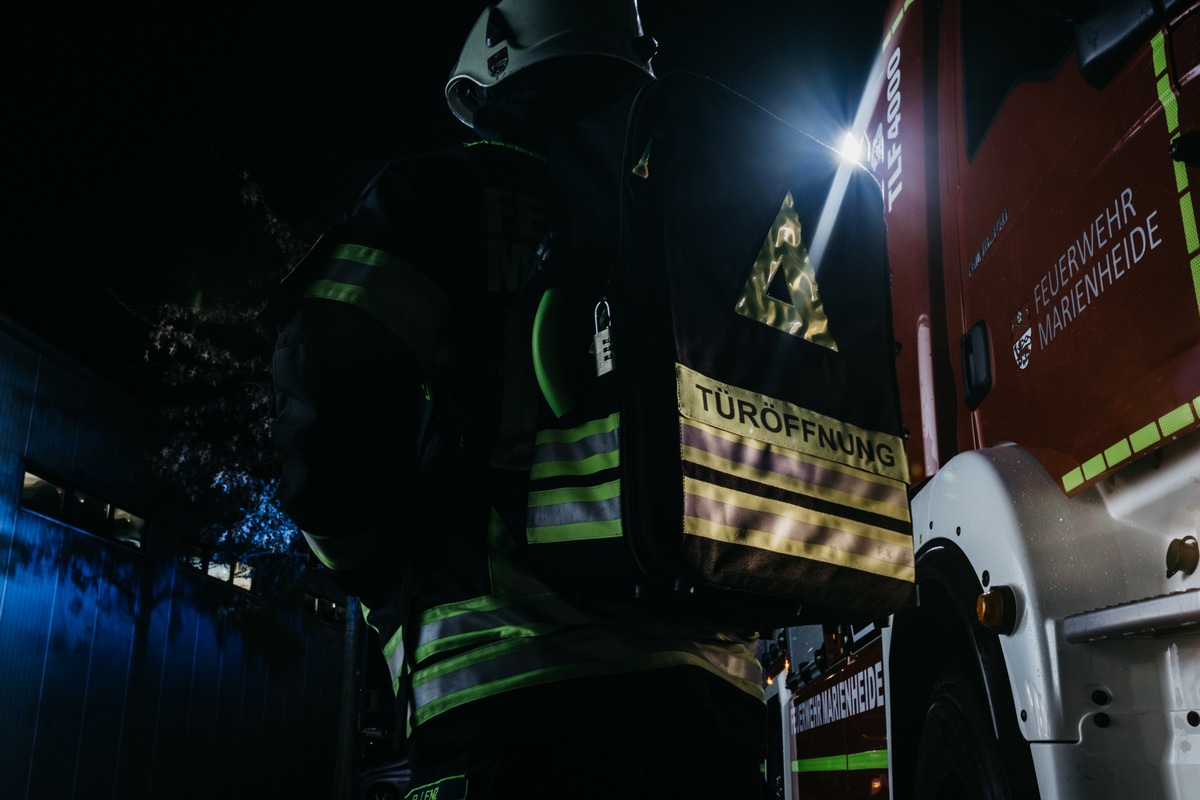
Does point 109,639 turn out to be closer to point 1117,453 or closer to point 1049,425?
point 1049,425

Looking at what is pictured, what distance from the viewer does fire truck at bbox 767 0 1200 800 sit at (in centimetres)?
169

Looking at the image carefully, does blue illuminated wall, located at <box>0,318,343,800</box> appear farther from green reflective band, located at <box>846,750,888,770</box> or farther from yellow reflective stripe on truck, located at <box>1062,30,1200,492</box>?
yellow reflective stripe on truck, located at <box>1062,30,1200,492</box>

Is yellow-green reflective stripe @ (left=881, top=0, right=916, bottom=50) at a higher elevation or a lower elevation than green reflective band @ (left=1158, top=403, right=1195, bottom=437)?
higher

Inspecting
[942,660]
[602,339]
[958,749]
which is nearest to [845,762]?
[942,660]

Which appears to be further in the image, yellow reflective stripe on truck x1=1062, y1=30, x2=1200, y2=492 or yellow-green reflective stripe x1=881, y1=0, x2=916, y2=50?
yellow-green reflective stripe x1=881, y1=0, x2=916, y2=50

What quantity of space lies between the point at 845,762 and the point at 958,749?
33.2 inches

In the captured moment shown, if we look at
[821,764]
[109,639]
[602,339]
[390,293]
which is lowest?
[821,764]

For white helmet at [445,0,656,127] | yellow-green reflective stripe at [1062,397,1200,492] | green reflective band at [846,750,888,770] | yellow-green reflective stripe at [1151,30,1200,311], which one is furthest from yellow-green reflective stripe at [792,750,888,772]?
white helmet at [445,0,656,127]

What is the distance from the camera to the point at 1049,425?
86.6 inches

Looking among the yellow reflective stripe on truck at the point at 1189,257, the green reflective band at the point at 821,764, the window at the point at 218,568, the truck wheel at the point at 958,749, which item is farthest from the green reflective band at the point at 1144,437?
the window at the point at 218,568

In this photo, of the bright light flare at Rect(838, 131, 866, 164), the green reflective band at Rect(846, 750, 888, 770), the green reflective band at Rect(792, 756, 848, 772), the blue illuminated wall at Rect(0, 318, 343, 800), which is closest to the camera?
the green reflective band at Rect(846, 750, 888, 770)

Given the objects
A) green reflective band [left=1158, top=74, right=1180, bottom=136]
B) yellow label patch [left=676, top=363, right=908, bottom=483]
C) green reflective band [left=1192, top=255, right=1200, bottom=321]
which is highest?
green reflective band [left=1158, top=74, right=1180, bottom=136]

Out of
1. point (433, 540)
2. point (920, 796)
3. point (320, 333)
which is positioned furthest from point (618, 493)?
point (920, 796)

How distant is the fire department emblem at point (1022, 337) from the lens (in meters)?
2.34
